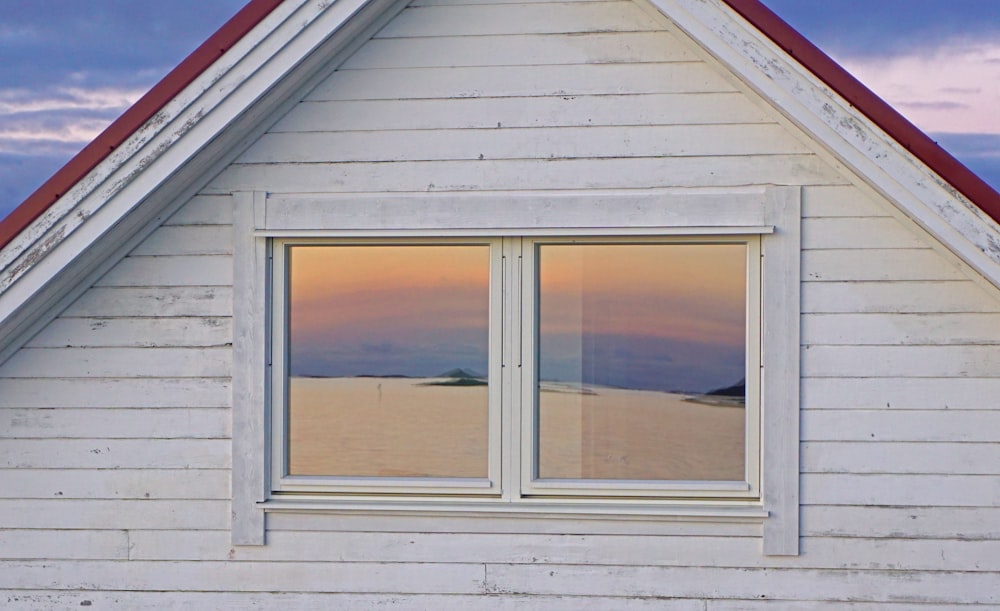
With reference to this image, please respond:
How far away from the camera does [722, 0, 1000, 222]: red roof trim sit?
14.2 ft

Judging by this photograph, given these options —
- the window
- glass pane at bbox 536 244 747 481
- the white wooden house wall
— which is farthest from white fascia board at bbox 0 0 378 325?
glass pane at bbox 536 244 747 481

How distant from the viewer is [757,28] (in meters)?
4.44

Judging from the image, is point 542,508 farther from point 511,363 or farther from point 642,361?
point 642,361

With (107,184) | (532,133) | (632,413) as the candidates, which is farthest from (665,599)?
(107,184)

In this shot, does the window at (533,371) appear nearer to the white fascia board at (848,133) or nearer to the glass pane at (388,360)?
the glass pane at (388,360)

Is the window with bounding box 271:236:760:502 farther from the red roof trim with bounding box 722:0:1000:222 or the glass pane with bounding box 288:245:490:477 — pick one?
the red roof trim with bounding box 722:0:1000:222

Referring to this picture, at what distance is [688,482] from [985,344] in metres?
1.44

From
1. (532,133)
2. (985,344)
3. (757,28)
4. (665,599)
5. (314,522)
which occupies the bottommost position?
(665,599)

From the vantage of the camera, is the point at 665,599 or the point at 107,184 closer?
the point at 107,184

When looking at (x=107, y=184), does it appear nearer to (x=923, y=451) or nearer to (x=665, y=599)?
(x=665, y=599)

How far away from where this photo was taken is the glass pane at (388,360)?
509 centimetres

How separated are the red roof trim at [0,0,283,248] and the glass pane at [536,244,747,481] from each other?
1659mm

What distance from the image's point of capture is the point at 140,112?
14.9 feet

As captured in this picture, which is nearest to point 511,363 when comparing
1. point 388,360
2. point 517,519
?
point 388,360
